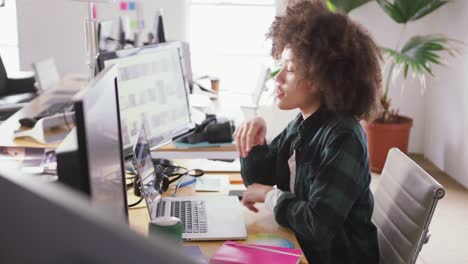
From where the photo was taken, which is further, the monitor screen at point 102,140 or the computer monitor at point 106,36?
the computer monitor at point 106,36

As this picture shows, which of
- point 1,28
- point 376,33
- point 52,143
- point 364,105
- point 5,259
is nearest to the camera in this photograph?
point 5,259

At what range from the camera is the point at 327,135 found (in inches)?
63.8

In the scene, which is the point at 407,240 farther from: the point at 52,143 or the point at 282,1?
the point at 282,1

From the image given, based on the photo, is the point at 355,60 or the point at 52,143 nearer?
the point at 355,60

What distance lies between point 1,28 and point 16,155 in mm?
3838

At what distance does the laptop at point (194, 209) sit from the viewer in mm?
1605

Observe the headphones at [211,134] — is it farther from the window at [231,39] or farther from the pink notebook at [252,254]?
the window at [231,39]

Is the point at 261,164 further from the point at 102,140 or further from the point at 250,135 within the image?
the point at 102,140

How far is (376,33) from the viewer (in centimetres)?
480

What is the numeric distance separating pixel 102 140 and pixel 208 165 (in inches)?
52.9

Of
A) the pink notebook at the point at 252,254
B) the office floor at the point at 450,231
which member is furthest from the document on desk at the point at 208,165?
the office floor at the point at 450,231

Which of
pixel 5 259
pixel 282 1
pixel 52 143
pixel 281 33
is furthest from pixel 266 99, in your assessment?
pixel 5 259

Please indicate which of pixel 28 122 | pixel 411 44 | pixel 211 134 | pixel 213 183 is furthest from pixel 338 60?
pixel 411 44

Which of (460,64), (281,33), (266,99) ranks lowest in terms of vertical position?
(266,99)
